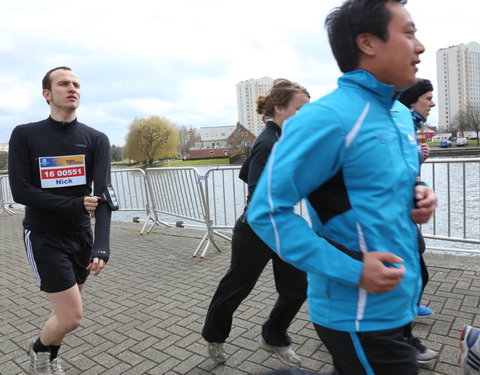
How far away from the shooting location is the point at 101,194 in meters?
2.82

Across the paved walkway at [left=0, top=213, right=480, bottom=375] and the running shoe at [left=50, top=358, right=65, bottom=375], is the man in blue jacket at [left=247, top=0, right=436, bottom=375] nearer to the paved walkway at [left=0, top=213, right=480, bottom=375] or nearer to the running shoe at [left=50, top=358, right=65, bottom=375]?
the paved walkway at [left=0, top=213, right=480, bottom=375]

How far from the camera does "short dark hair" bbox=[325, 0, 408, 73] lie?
1.28 metres

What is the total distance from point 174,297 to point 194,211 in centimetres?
294

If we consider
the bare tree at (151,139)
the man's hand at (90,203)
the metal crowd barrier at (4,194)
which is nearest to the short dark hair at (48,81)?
the man's hand at (90,203)

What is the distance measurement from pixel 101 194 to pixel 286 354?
5.85 ft

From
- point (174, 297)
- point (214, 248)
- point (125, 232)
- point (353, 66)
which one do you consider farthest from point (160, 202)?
point (353, 66)

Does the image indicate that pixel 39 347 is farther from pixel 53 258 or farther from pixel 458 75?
pixel 458 75

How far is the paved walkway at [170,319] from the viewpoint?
312 cm

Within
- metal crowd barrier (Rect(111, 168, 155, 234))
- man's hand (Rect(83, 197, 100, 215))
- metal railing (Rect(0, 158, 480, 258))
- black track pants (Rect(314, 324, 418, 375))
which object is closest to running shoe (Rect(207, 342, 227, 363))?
man's hand (Rect(83, 197, 100, 215))

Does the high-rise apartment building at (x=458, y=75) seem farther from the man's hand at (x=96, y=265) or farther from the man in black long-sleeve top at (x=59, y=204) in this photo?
the man's hand at (x=96, y=265)

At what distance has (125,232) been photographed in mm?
8906

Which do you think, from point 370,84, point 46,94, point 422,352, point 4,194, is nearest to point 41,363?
point 46,94

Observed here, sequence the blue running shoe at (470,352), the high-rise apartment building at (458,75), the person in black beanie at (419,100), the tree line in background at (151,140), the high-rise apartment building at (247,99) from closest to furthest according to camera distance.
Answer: the blue running shoe at (470,352), the person in black beanie at (419,100), the tree line in background at (151,140), the high-rise apartment building at (458,75), the high-rise apartment building at (247,99)

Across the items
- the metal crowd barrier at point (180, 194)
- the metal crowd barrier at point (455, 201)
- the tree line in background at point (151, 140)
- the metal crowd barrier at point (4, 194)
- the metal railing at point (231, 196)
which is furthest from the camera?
the tree line in background at point (151, 140)
